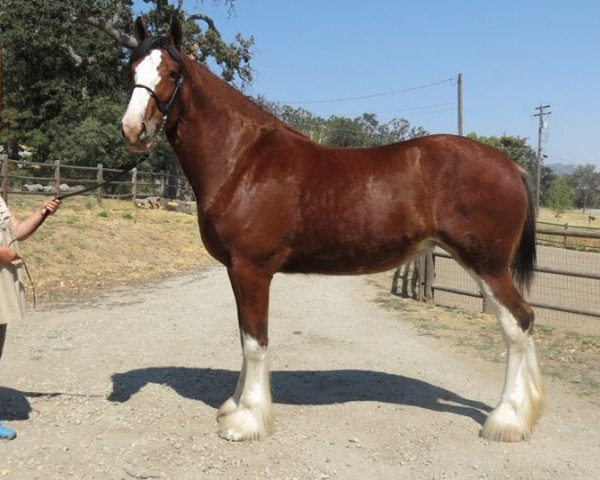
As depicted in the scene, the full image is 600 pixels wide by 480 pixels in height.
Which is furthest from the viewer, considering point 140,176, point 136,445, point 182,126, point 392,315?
point 140,176

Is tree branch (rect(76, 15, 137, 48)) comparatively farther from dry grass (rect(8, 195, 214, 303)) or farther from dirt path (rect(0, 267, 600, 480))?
dirt path (rect(0, 267, 600, 480))

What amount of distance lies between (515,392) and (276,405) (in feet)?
5.51

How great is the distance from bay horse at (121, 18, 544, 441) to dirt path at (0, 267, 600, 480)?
0.98 ft

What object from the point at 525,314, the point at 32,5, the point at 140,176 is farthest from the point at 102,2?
the point at 525,314

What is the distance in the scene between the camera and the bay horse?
3537 mm

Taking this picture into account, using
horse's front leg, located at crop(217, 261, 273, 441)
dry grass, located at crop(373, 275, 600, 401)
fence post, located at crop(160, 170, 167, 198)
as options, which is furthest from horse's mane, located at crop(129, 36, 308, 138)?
fence post, located at crop(160, 170, 167, 198)

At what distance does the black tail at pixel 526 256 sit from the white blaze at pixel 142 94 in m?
A: 2.63

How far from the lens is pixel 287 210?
3.55 m

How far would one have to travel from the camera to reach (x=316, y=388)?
4559 mm

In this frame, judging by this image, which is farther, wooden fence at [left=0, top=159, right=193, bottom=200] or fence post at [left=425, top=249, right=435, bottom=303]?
wooden fence at [left=0, top=159, right=193, bottom=200]

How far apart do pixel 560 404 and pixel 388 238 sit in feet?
6.73

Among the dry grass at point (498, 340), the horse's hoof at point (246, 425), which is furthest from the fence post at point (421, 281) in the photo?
the horse's hoof at point (246, 425)

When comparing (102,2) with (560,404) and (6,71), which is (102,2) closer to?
(6,71)

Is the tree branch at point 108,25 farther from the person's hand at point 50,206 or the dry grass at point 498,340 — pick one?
the person's hand at point 50,206
